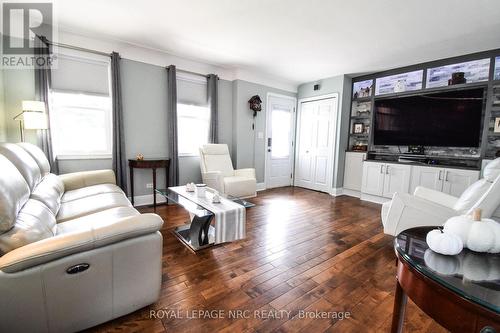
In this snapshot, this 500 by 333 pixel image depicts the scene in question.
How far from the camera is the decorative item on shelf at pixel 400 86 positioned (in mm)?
4027

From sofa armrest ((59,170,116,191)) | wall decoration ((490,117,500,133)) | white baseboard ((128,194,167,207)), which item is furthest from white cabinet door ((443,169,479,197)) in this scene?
sofa armrest ((59,170,116,191))

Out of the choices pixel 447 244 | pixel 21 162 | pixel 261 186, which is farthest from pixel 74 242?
pixel 261 186

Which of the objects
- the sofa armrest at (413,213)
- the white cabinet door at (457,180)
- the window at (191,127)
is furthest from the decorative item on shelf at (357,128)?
the window at (191,127)

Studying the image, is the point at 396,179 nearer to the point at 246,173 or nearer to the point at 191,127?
the point at 246,173

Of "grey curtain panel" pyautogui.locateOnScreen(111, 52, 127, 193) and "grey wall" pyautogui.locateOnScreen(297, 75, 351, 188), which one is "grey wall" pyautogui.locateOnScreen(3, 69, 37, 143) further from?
"grey wall" pyautogui.locateOnScreen(297, 75, 351, 188)

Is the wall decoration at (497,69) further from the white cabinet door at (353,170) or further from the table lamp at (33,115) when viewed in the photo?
the table lamp at (33,115)

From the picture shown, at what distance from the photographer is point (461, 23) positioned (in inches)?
101

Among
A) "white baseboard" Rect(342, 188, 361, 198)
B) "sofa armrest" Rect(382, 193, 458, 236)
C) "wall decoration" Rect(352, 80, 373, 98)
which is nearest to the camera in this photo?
"sofa armrest" Rect(382, 193, 458, 236)

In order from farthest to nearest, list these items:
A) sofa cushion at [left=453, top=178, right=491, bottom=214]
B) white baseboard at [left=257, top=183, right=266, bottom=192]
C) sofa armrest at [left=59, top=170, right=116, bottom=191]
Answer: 1. white baseboard at [left=257, top=183, right=266, bottom=192]
2. sofa armrest at [left=59, top=170, right=116, bottom=191]
3. sofa cushion at [left=453, top=178, right=491, bottom=214]

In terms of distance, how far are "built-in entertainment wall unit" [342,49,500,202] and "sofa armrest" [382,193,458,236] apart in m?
1.80

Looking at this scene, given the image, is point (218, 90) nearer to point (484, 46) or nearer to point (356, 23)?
point (356, 23)

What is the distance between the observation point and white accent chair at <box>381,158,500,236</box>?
177 centimetres

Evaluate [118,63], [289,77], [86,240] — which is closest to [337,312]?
[86,240]

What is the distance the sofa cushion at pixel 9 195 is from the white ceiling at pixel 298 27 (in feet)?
6.49
